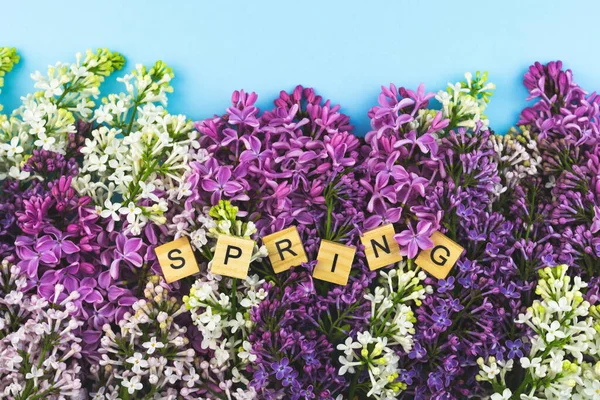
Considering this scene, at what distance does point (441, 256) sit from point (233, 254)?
17.9 inches

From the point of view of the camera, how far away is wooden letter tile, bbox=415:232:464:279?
1.43 meters

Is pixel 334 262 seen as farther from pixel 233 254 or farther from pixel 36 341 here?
pixel 36 341

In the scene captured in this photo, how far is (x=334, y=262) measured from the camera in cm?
144

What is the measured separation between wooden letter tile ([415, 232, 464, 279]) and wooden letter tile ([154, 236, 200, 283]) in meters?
0.50

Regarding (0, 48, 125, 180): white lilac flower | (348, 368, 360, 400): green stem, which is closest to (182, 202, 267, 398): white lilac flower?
(348, 368, 360, 400): green stem

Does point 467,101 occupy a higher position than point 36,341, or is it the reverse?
point 467,101

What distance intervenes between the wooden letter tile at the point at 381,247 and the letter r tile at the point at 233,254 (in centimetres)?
27

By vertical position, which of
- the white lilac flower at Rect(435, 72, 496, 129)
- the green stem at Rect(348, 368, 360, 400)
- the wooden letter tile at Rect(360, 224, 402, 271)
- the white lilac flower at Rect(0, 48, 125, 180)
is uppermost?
the white lilac flower at Rect(435, 72, 496, 129)

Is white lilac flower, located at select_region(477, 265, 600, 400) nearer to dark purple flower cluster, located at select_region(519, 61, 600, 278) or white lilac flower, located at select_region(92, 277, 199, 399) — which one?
dark purple flower cluster, located at select_region(519, 61, 600, 278)

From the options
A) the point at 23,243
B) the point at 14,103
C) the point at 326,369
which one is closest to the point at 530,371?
the point at 326,369

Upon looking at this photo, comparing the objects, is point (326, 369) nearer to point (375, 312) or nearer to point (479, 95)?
point (375, 312)

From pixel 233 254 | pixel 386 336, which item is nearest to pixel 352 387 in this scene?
pixel 386 336

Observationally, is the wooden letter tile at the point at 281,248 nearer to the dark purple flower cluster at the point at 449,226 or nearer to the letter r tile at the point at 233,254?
the letter r tile at the point at 233,254

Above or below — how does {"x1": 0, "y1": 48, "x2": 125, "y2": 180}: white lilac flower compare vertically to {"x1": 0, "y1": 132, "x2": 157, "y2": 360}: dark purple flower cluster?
above
